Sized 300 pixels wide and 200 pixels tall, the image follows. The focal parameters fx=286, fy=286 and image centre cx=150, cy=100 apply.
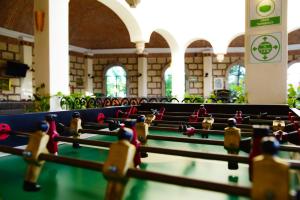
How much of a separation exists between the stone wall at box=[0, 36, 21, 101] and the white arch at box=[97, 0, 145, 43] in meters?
6.37

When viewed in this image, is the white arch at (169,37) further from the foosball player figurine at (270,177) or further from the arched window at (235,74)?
the foosball player figurine at (270,177)

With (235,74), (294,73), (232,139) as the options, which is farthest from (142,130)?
(294,73)

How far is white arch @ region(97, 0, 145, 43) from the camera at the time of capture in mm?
8344

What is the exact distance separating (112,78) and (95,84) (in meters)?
1.21

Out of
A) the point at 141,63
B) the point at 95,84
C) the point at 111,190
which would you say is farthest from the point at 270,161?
the point at 95,84

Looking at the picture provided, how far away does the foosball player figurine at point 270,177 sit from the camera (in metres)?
0.61

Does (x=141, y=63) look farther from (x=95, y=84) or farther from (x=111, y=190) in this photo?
(x=111, y=190)

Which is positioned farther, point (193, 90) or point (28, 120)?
point (193, 90)

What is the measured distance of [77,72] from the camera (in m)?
17.9

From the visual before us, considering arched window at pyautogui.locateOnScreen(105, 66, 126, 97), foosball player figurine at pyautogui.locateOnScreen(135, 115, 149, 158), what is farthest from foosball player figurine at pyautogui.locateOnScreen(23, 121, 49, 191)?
arched window at pyautogui.locateOnScreen(105, 66, 126, 97)

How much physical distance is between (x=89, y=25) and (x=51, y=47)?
9.89 meters

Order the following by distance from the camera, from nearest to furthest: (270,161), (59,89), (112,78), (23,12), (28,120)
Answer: (270,161), (28,120), (59,89), (23,12), (112,78)

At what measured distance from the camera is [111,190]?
80cm

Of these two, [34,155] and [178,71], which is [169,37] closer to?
[178,71]
